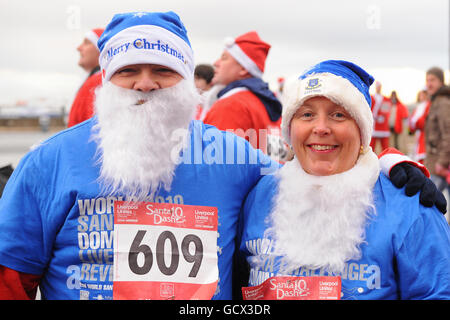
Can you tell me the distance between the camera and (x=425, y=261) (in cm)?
211

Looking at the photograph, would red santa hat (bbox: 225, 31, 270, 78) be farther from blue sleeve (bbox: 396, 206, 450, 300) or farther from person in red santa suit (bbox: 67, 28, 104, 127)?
blue sleeve (bbox: 396, 206, 450, 300)

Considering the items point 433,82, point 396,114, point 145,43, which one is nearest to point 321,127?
point 145,43

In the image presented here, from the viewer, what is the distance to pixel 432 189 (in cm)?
222

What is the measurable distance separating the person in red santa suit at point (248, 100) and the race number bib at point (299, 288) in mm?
2008

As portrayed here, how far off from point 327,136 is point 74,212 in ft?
3.74

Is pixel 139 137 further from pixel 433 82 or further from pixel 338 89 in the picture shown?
pixel 433 82

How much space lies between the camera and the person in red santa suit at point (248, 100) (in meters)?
4.52

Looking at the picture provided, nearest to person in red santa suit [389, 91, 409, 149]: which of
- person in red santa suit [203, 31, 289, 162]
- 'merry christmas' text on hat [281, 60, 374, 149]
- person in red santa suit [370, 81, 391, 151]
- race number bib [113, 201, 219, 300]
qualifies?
person in red santa suit [370, 81, 391, 151]

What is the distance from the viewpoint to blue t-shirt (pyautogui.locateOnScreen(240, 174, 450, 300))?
2.11 meters

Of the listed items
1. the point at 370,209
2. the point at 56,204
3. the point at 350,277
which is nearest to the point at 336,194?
the point at 370,209

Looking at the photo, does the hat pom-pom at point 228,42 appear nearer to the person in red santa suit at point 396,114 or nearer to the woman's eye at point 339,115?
the woman's eye at point 339,115
